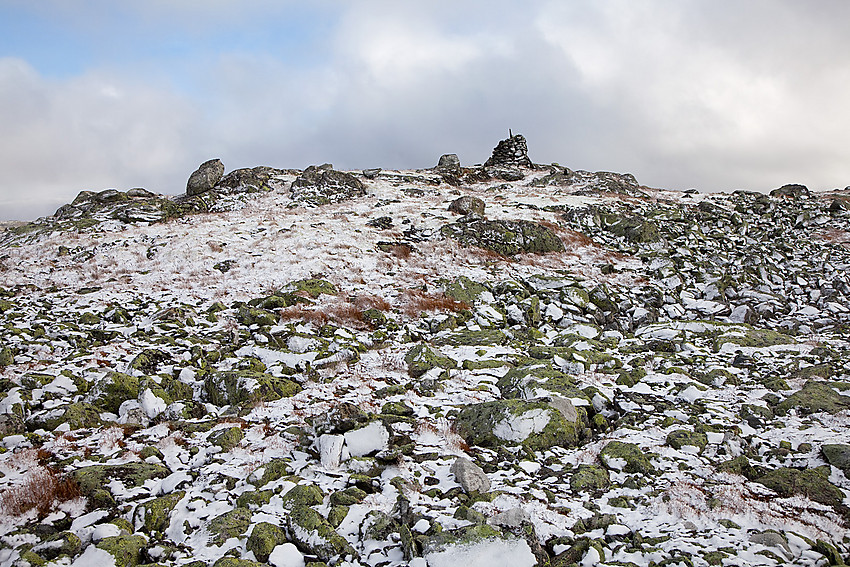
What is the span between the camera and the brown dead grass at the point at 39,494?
21.4ft

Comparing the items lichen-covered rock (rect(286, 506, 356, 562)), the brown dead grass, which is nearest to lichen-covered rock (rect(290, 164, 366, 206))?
the brown dead grass

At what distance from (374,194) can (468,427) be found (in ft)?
109

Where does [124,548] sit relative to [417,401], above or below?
below

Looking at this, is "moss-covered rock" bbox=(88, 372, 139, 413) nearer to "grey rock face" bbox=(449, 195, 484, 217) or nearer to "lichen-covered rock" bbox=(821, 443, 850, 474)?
"lichen-covered rock" bbox=(821, 443, 850, 474)

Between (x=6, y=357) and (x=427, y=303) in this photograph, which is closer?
(x=6, y=357)

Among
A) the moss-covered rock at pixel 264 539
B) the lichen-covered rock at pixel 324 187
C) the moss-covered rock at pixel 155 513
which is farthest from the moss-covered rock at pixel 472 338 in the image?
the lichen-covered rock at pixel 324 187

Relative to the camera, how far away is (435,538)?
19.8ft

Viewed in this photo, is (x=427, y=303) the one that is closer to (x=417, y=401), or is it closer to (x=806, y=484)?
(x=417, y=401)

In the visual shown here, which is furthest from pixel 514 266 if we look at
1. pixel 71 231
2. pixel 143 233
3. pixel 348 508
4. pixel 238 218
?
pixel 71 231

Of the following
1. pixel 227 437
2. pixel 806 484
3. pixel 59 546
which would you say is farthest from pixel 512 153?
pixel 59 546

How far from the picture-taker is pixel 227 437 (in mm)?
8938

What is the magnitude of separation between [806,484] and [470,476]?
569cm

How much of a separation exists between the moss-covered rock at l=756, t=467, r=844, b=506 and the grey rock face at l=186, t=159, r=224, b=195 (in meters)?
40.3

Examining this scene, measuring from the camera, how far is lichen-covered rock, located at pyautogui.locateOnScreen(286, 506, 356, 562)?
602cm
